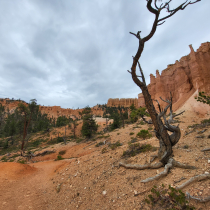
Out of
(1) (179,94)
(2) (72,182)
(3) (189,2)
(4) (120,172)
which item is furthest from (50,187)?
(1) (179,94)

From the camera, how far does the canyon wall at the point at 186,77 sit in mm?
25219

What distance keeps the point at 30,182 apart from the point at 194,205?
8.28 m

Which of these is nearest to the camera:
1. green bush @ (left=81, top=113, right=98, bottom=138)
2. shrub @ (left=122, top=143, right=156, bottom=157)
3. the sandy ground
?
the sandy ground

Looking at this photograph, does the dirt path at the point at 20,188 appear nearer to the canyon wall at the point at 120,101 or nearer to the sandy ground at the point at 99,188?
the sandy ground at the point at 99,188

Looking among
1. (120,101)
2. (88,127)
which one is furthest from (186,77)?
(120,101)

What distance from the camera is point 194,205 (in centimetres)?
221

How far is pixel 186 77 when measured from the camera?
94.5ft

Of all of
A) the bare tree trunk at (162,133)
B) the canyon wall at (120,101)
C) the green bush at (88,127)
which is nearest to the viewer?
the bare tree trunk at (162,133)

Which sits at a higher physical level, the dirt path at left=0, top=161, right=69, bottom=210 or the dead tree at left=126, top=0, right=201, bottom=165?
the dead tree at left=126, top=0, right=201, bottom=165

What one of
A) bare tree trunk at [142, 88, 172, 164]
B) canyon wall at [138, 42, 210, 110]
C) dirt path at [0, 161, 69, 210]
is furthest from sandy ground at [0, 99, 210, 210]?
canyon wall at [138, 42, 210, 110]

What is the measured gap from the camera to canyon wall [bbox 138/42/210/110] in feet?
82.7

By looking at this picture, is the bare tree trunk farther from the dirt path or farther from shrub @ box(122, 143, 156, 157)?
the dirt path

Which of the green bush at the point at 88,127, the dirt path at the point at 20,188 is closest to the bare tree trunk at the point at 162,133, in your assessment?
the dirt path at the point at 20,188

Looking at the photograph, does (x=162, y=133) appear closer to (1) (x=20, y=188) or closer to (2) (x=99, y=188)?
(2) (x=99, y=188)
